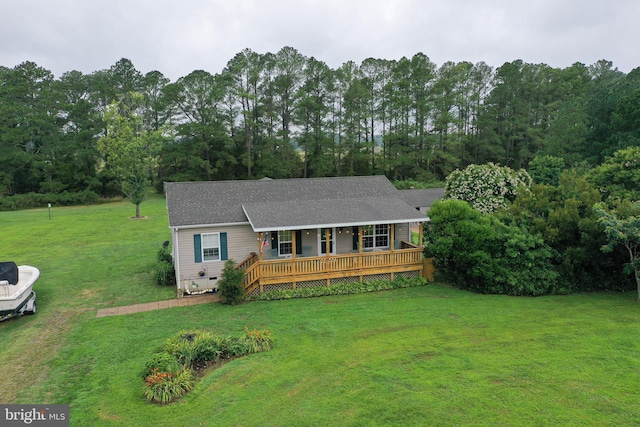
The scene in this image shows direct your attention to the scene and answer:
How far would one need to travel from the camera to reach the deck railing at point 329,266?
1543cm

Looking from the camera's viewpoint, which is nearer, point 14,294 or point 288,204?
point 14,294

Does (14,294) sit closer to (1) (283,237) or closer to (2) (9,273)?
(2) (9,273)

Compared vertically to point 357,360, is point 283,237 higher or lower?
higher

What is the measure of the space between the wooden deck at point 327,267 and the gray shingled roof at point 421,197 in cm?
1301

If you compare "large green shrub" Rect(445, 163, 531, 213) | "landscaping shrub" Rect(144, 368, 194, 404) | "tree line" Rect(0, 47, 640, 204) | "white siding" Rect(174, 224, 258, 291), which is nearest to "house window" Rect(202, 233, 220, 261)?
"white siding" Rect(174, 224, 258, 291)

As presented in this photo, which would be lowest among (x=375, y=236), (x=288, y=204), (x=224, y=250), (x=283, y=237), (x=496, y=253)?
(x=496, y=253)

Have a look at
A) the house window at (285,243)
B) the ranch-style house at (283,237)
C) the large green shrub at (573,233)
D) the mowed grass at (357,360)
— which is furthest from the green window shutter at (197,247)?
the large green shrub at (573,233)

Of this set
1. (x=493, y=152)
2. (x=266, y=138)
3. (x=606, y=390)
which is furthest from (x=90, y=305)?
(x=493, y=152)

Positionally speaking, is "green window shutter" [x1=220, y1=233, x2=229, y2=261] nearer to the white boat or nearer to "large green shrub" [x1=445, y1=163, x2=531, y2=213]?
the white boat

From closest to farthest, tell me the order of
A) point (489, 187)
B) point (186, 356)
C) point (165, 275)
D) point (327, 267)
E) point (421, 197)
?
point (186, 356) → point (327, 267) → point (165, 275) → point (489, 187) → point (421, 197)

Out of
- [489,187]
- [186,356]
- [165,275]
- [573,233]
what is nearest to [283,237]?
[165,275]

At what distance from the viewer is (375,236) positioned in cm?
1834

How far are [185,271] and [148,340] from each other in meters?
4.66

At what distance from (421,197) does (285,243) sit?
55.1 feet
